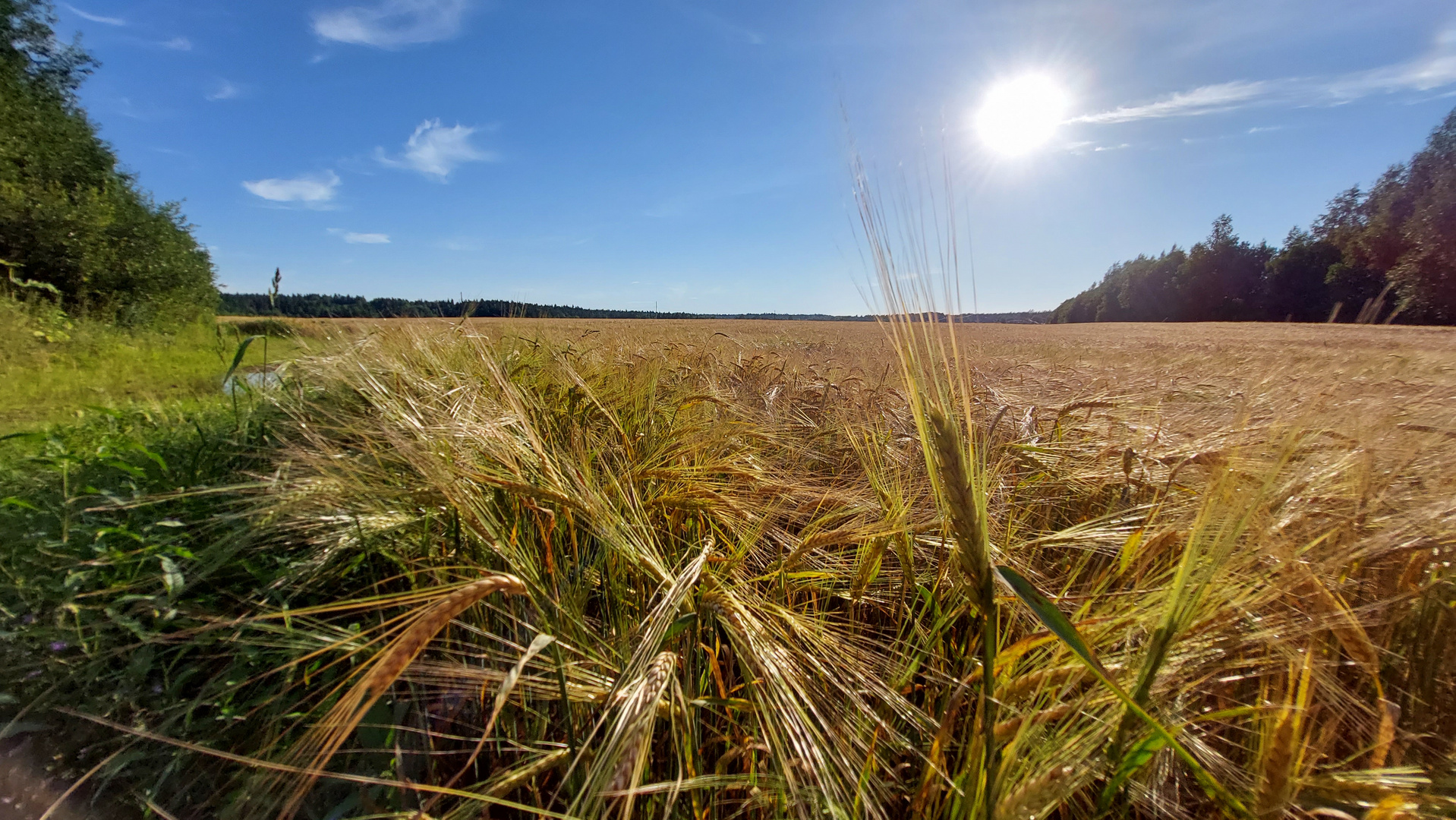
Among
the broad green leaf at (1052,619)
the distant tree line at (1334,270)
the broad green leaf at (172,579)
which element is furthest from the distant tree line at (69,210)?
the distant tree line at (1334,270)

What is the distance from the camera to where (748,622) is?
935mm

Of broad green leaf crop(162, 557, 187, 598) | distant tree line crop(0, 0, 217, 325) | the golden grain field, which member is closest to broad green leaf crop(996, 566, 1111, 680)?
the golden grain field

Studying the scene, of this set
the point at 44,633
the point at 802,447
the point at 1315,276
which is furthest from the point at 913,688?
the point at 1315,276

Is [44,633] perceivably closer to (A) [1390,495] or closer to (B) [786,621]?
(B) [786,621]

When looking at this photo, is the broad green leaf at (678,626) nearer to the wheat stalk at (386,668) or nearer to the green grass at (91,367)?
the wheat stalk at (386,668)

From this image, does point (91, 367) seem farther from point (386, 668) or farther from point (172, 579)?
point (386, 668)

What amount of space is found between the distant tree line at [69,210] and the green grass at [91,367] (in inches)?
50.4

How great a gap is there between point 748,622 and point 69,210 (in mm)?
13621

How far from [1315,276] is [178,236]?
45144 mm

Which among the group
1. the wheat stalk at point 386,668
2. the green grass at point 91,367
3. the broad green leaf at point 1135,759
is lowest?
the green grass at point 91,367

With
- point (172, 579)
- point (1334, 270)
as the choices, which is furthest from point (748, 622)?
point (1334, 270)

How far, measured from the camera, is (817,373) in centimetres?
403

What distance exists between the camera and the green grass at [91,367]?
363 cm

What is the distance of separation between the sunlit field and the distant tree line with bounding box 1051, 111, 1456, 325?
269cm
